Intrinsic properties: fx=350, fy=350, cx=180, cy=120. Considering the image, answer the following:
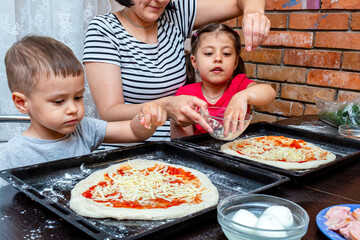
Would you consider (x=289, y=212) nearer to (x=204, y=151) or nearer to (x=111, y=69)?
(x=204, y=151)

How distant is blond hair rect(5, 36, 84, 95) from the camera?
1.14 m

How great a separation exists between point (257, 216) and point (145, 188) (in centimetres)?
41

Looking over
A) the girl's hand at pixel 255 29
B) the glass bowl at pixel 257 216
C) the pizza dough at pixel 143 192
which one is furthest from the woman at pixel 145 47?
the glass bowl at pixel 257 216

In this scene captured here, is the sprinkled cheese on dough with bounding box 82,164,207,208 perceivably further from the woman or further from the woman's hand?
the woman

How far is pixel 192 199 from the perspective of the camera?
3.16 feet

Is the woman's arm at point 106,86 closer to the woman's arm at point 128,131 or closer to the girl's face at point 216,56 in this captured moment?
the woman's arm at point 128,131

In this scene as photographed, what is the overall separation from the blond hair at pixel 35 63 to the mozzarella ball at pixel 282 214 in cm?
80

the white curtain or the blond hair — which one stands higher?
the white curtain

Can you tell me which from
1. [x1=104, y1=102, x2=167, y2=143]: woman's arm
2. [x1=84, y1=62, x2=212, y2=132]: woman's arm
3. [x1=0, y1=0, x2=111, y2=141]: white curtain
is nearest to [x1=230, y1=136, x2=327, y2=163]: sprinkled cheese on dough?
[x1=104, y1=102, x2=167, y2=143]: woman's arm

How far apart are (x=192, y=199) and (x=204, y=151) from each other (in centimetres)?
28

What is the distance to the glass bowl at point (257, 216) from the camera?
0.59 meters

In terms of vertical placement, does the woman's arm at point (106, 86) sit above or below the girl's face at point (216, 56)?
below

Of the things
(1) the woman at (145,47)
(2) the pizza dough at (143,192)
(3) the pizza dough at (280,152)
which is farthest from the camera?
(1) the woman at (145,47)

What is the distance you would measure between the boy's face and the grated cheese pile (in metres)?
0.25
